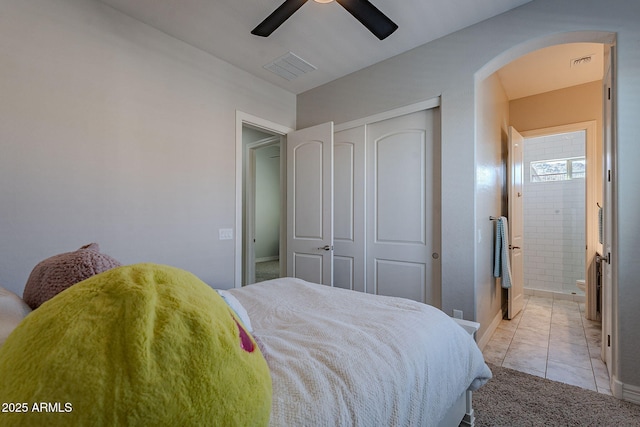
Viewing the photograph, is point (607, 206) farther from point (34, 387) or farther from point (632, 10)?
point (34, 387)

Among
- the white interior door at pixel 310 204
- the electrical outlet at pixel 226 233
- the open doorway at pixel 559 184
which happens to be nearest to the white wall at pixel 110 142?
the electrical outlet at pixel 226 233

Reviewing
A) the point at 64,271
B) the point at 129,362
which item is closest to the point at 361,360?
the point at 129,362

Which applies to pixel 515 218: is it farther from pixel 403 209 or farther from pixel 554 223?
pixel 403 209

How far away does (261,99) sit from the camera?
3.08 m

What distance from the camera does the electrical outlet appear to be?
268 centimetres

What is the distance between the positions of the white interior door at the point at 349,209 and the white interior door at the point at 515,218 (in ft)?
6.01

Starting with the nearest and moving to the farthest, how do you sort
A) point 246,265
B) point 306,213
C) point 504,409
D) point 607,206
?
point 504,409
point 607,206
point 306,213
point 246,265

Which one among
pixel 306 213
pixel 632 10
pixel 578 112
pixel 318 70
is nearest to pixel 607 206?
pixel 632 10

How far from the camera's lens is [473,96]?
2.25m

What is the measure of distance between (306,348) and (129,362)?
675 millimetres

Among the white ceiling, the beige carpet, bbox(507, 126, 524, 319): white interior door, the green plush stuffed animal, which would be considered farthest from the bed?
bbox(507, 126, 524, 319): white interior door

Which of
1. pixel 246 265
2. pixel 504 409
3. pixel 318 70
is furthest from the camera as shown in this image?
pixel 246 265

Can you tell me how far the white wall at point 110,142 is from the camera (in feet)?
5.43

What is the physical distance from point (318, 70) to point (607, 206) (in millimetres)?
2698
